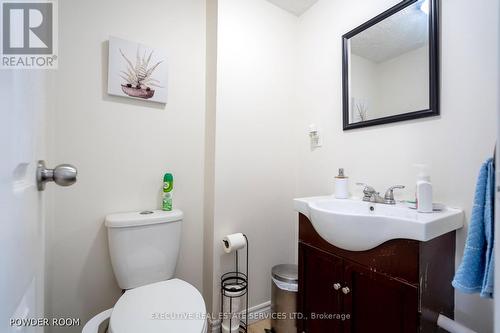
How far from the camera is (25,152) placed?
433 millimetres

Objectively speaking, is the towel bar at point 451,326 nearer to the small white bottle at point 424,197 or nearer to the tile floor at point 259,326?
the small white bottle at point 424,197

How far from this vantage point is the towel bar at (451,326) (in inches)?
29.7

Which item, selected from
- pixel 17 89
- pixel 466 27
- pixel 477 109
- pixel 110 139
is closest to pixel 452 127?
pixel 477 109

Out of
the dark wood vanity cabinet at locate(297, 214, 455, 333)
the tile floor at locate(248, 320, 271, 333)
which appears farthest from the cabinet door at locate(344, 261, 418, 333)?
the tile floor at locate(248, 320, 271, 333)

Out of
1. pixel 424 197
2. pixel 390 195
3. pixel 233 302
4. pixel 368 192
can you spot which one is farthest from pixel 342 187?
pixel 233 302

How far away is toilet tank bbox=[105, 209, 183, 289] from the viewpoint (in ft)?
3.51

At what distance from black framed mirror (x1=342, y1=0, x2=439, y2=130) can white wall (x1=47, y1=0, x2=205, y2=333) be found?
0.96 m

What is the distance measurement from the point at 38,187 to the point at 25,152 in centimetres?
13

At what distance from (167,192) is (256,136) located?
66 cm

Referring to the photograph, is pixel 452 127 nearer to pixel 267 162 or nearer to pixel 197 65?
pixel 267 162

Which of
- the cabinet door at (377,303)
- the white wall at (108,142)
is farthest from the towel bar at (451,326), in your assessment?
the white wall at (108,142)

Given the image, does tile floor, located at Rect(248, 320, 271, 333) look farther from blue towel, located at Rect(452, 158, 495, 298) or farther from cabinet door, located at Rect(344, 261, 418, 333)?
blue towel, located at Rect(452, 158, 495, 298)

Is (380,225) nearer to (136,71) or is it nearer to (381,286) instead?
(381,286)

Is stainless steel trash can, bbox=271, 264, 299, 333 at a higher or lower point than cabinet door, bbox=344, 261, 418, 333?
lower
